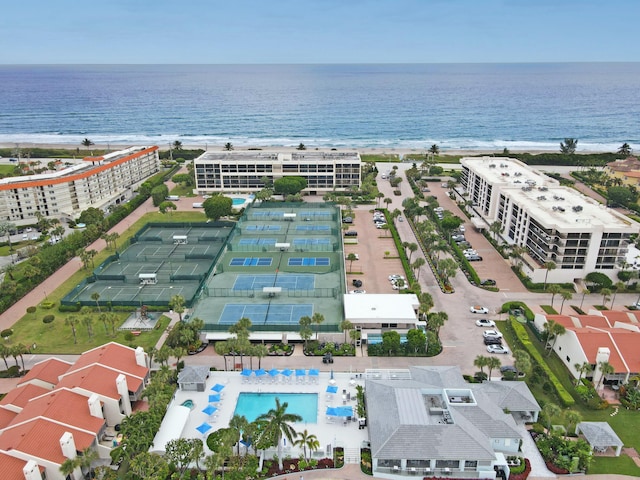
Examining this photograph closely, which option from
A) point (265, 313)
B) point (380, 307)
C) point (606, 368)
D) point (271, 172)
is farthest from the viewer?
point (271, 172)

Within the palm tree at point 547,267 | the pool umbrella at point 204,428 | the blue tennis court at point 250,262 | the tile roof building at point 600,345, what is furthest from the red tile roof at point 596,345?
the blue tennis court at point 250,262

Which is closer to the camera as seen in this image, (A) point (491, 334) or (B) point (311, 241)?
(A) point (491, 334)

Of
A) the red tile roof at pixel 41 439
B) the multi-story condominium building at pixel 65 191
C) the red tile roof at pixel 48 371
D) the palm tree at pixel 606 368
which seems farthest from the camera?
the multi-story condominium building at pixel 65 191

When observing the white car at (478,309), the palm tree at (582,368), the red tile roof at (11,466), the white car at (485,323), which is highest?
the red tile roof at (11,466)

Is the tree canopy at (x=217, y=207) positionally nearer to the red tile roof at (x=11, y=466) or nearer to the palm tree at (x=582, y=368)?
the red tile roof at (x=11, y=466)

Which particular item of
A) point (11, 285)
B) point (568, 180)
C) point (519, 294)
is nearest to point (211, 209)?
point (11, 285)

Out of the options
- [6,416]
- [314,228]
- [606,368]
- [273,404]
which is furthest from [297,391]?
[314,228]

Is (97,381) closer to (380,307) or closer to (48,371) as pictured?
(48,371)
